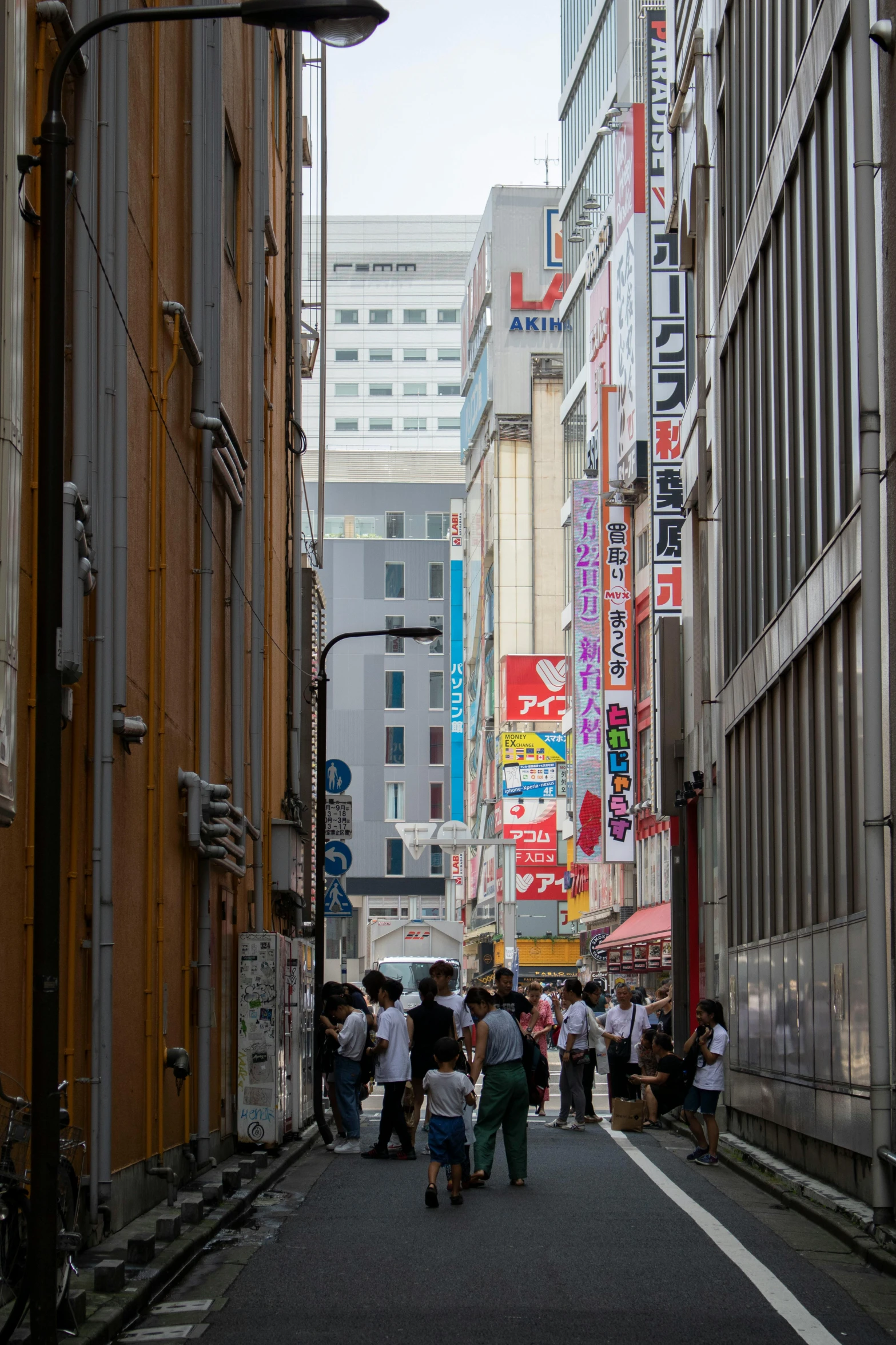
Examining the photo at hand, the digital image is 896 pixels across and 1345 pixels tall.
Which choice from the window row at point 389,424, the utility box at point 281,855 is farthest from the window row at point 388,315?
the utility box at point 281,855

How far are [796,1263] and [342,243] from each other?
5512 inches

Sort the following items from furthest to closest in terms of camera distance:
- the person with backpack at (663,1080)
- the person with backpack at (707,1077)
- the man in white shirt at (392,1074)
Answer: the man in white shirt at (392,1074) < the person with backpack at (663,1080) < the person with backpack at (707,1077)

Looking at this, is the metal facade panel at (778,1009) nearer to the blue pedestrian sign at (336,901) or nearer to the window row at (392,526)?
the blue pedestrian sign at (336,901)

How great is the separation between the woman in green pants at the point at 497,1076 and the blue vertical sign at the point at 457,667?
9089 cm

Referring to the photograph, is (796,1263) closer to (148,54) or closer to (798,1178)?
(798,1178)

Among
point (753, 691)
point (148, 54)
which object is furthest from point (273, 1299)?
point (753, 691)

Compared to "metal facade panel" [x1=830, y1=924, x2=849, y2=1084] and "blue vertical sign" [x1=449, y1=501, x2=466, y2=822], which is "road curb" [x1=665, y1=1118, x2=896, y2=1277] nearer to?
"metal facade panel" [x1=830, y1=924, x2=849, y2=1084]

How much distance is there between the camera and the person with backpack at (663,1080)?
18522mm

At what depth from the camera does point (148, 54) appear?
15.1 metres

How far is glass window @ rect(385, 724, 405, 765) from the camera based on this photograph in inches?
4348

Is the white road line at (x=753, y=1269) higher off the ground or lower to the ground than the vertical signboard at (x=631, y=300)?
lower

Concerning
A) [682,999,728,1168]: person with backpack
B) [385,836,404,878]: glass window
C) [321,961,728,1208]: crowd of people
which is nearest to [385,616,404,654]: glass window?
[385,836,404,878]: glass window

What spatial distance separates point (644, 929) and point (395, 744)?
2626 inches

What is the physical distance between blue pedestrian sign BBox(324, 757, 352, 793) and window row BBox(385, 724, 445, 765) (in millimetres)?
80749
